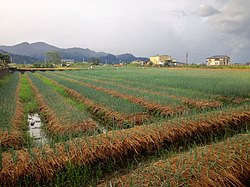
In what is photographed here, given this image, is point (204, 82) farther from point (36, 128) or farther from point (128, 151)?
point (128, 151)

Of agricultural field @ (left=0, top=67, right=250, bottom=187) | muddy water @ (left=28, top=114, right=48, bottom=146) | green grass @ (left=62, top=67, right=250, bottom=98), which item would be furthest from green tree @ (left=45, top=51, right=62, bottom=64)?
agricultural field @ (left=0, top=67, right=250, bottom=187)

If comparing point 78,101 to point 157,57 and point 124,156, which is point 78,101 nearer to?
point 124,156

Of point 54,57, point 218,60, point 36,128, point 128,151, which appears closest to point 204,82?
point 36,128

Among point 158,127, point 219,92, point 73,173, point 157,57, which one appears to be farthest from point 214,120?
point 157,57

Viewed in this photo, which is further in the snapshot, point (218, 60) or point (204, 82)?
point (218, 60)

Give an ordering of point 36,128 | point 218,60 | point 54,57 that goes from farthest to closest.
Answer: point 218,60
point 54,57
point 36,128

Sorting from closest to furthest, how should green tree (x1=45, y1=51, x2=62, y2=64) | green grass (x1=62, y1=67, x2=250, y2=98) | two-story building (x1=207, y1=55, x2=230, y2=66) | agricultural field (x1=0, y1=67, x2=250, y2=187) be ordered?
1. agricultural field (x1=0, y1=67, x2=250, y2=187)
2. green grass (x1=62, y1=67, x2=250, y2=98)
3. two-story building (x1=207, y1=55, x2=230, y2=66)
4. green tree (x1=45, y1=51, x2=62, y2=64)

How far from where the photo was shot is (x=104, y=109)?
30.9 ft

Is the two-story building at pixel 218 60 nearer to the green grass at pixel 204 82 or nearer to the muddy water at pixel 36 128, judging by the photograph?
the green grass at pixel 204 82

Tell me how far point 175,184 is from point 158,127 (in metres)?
2.86

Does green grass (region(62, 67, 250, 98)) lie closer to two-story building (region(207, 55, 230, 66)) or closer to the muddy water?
the muddy water

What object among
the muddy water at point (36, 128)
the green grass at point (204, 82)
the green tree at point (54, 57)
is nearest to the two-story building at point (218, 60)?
the green tree at point (54, 57)

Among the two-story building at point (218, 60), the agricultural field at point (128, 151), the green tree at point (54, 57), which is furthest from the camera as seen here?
the green tree at point (54, 57)

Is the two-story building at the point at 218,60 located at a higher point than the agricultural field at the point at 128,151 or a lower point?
higher
